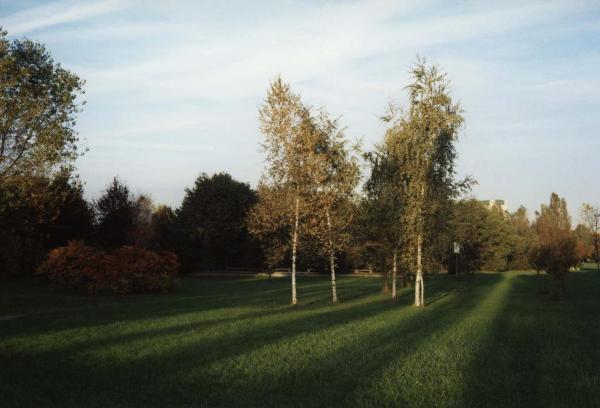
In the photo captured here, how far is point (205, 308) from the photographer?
2344cm

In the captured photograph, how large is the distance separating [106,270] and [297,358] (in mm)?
22933

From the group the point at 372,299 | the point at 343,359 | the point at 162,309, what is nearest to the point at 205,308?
the point at 162,309

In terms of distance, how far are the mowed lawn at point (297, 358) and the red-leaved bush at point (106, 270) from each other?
9297mm

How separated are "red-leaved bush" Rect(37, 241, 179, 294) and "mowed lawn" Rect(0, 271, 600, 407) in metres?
9.30

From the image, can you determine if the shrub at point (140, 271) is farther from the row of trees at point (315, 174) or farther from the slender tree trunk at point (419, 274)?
the slender tree trunk at point (419, 274)

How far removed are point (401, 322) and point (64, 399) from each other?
12.7 metres

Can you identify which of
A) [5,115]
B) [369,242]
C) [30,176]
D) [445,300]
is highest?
[5,115]

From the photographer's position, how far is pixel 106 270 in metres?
Result: 31.8

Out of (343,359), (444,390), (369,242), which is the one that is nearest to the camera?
(444,390)

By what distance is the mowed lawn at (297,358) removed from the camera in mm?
8742

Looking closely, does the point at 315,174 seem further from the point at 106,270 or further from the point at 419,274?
the point at 106,270

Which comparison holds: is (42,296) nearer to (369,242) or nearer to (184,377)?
(369,242)

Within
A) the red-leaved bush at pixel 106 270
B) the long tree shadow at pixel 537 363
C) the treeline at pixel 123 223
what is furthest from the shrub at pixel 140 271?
the long tree shadow at pixel 537 363

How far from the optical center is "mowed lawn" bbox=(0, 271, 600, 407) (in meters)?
8.74
